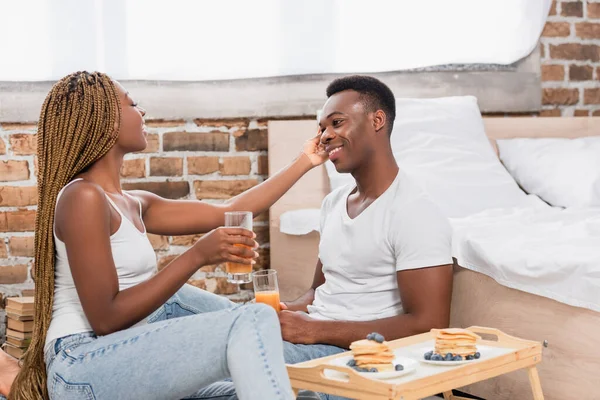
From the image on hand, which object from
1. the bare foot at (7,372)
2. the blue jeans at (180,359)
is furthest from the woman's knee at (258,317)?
the bare foot at (7,372)

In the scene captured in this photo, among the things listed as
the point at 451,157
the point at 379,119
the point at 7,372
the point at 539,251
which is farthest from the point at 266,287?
the point at 451,157

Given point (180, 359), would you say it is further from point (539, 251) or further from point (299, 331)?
point (539, 251)

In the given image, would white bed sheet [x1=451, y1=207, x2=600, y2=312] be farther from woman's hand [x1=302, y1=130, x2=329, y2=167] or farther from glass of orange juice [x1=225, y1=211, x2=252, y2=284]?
glass of orange juice [x1=225, y1=211, x2=252, y2=284]

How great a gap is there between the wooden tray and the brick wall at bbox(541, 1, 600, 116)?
77.7 inches

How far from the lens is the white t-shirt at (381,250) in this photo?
1.84 metres

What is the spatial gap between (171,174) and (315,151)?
3.29 ft

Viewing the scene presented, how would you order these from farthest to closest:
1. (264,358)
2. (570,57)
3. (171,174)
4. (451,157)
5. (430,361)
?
(570,57) → (171,174) → (451,157) → (430,361) → (264,358)

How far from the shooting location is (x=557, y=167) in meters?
2.99

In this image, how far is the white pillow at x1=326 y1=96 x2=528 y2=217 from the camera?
2.77 metres

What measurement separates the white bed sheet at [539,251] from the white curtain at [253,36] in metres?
0.94

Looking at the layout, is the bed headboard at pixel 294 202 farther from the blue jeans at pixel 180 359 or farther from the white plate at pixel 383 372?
the blue jeans at pixel 180 359

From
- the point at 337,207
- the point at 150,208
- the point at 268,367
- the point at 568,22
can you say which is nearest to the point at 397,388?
the point at 268,367

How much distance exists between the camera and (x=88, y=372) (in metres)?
1.52

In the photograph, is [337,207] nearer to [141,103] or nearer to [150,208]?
[150,208]
